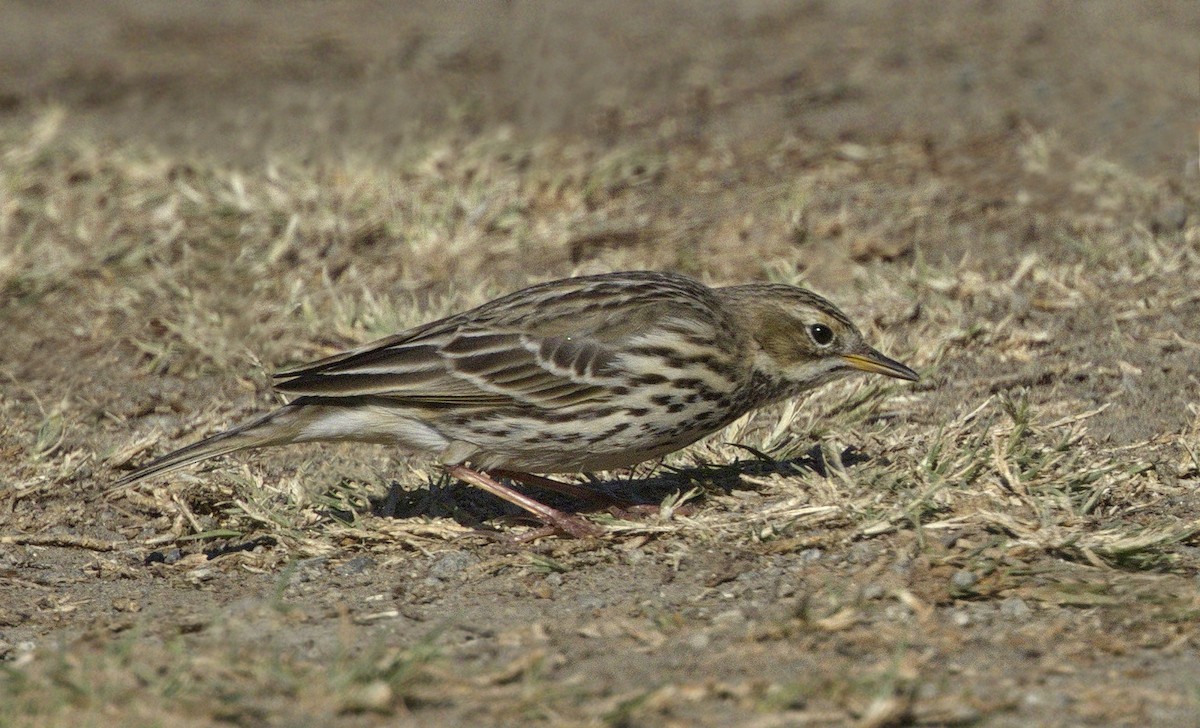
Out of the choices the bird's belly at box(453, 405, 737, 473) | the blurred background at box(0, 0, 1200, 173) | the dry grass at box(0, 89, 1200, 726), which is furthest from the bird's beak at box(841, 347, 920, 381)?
the blurred background at box(0, 0, 1200, 173)

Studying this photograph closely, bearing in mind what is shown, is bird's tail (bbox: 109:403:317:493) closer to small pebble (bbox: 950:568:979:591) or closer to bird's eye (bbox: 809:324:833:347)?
bird's eye (bbox: 809:324:833:347)

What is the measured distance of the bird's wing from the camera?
638cm

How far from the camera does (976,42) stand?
14.4 meters

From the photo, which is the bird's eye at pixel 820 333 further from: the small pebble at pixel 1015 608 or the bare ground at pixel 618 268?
the small pebble at pixel 1015 608

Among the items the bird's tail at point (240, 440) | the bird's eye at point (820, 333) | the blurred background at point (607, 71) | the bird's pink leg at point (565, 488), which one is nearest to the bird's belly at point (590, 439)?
the bird's pink leg at point (565, 488)

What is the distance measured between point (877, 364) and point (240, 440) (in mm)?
2456

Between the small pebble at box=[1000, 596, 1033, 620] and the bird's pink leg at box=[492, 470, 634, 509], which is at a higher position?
the bird's pink leg at box=[492, 470, 634, 509]

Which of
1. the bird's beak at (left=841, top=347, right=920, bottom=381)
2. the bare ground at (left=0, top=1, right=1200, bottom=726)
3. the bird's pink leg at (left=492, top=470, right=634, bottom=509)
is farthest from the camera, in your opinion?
the bird's pink leg at (left=492, top=470, right=634, bottom=509)

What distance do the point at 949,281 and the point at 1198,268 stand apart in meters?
1.32

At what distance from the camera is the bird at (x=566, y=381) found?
6301mm

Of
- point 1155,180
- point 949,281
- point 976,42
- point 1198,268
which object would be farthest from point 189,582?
point 976,42

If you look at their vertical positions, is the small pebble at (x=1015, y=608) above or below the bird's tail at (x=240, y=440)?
below

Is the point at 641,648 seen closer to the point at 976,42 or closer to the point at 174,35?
the point at 976,42

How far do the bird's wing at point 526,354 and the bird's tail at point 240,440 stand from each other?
0.37 feet
